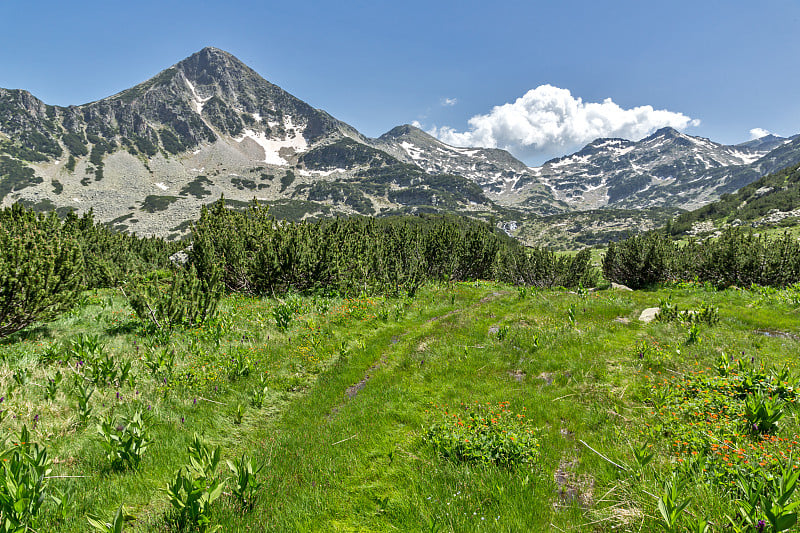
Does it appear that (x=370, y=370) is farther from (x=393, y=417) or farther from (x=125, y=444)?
(x=125, y=444)

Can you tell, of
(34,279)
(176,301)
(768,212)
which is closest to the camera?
(34,279)

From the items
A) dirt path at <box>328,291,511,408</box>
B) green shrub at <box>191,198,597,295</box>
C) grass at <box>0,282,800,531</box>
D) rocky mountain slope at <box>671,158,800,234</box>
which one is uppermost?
rocky mountain slope at <box>671,158,800,234</box>

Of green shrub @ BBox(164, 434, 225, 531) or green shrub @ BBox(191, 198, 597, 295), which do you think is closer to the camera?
green shrub @ BBox(164, 434, 225, 531)

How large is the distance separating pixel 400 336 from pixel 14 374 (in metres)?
10.3

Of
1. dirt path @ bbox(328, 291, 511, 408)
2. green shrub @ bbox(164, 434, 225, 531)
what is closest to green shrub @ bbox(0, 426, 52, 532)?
green shrub @ bbox(164, 434, 225, 531)

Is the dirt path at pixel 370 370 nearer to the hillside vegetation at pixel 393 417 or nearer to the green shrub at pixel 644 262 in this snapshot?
the hillside vegetation at pixel 393 417

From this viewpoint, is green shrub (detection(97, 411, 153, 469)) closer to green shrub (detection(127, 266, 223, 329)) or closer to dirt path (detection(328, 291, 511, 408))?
dirt path (detection(328, 291, 511, 408))

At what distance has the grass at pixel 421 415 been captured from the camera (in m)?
4.20

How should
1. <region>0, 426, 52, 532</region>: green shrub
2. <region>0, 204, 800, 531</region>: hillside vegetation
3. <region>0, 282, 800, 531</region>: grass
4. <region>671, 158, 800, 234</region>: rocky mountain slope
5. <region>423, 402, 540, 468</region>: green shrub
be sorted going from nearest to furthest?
<region>0, 426, 52, 532</region>: green shrub → <region>0, 204, 800, 531</region>: hillside vegetation → <region>0, 282, 800, 531</region>: grass → <region>423, 402, 540, 468</region>: green shrub → <region>671, 158, 800, 234</region>: rocky mountain slope

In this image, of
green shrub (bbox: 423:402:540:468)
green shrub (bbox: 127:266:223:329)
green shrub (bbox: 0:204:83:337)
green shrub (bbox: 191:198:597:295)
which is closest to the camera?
green shrub (bbox: 423:402:540:468)

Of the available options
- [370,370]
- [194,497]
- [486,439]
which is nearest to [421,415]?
[486,439]

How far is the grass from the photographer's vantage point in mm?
4199

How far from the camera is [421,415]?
6.90 metres

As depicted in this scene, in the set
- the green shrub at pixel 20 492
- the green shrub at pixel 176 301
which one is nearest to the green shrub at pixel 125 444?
the green shrub at pixel 20 492
